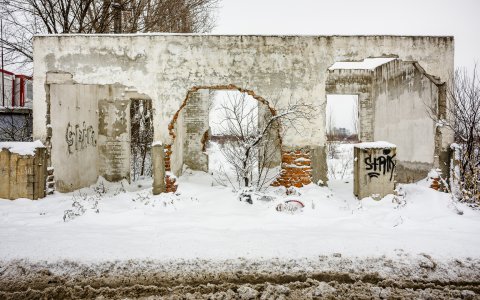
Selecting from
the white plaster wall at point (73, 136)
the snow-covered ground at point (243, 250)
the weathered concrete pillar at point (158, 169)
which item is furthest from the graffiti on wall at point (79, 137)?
the weathered concrete pillar at point (158, 169)

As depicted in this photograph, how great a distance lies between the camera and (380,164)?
6066mm

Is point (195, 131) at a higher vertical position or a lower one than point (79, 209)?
higher

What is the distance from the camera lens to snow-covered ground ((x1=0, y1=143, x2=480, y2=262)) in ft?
11.9

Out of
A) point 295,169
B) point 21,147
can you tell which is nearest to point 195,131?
point 295,169

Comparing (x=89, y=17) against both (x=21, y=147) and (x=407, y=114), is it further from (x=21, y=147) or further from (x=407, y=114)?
(x=407, y=114)

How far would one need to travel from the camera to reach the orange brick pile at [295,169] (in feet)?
21.7

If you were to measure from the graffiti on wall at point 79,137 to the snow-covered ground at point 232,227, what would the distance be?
159 centimetres

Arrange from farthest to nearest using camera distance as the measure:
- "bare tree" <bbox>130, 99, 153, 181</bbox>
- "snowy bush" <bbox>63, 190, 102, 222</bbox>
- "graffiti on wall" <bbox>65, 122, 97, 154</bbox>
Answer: "bare tree" <bbox>130, 99, 153, 181</bbox>, "graffiti on wall" <bbox>65, 122, 97, 154</bbox>, "snowy bush" <bbox>63, 190, 102, 222</bbox>

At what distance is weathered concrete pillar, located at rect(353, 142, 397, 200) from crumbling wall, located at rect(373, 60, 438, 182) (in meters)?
1.68

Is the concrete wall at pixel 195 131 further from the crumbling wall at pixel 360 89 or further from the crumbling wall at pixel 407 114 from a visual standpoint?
the crumbling wall at pixel 407 114

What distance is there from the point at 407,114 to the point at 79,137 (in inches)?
372

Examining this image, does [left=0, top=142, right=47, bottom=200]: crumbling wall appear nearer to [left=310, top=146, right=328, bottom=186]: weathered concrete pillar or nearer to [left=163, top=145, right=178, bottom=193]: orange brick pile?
[left=163, top=145, right=178, bottom=193]: orange brick pile

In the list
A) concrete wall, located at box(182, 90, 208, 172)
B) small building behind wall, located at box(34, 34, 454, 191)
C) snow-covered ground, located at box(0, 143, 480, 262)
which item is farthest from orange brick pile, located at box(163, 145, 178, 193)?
concrete wall, located at box(182, 90, 208, 172)

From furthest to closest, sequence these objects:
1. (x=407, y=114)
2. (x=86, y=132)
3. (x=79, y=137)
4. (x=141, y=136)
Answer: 1. (x=141, y=136)
2. (x=407, y=114)
3. (x=86, y=132)
4. (x=79, y=137)
